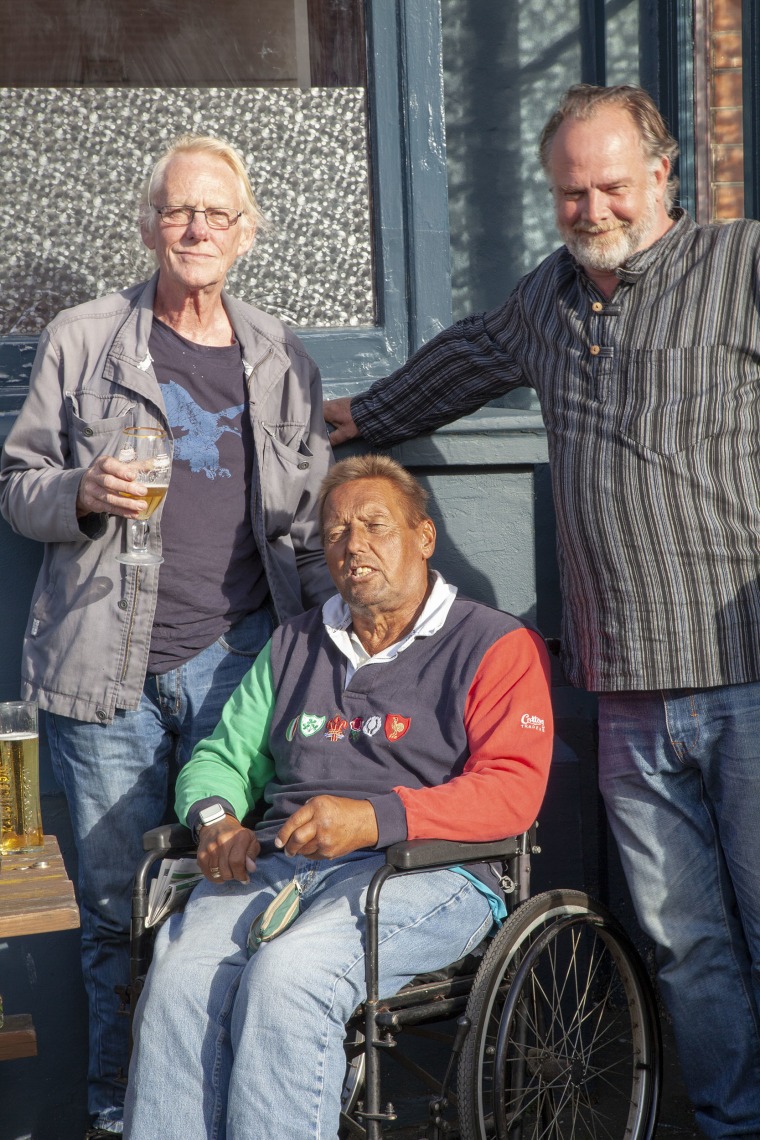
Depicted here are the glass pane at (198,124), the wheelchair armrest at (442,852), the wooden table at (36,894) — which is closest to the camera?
the wooden table at (36,894)

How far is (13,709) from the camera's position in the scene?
2.67 m

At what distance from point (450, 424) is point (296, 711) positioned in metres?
1.09

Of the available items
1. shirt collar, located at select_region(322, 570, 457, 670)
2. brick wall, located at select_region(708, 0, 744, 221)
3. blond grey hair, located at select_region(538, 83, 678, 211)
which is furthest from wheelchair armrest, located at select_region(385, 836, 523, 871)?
brick wall, located at select_region(708, 0, 744, 221)

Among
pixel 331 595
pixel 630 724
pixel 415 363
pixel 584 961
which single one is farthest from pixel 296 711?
pixel 584 961

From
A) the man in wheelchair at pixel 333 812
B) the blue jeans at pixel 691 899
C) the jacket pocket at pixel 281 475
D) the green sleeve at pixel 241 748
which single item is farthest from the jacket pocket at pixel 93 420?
the blue jeans at pixel 691 899

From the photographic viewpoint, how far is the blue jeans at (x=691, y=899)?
2971 mm

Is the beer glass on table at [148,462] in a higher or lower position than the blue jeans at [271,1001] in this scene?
higher

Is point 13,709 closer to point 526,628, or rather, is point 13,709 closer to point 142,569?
point 142,569

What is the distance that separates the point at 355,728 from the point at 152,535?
67 centimetres

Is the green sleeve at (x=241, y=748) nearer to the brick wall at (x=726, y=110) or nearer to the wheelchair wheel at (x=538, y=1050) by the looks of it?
the wheelchair wheel at (x=538, y=1050)

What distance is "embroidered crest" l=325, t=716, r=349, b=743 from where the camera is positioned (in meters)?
2.92

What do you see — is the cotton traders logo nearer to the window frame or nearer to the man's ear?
the man's ear

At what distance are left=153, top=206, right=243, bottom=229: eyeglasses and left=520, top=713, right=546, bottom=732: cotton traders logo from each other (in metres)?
1.39

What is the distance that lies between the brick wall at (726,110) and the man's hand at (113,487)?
2.96m
